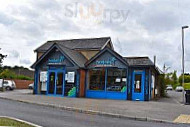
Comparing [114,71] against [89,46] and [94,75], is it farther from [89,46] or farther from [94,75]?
[89,46]

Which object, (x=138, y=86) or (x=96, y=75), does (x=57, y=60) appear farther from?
(x=138, y=86)

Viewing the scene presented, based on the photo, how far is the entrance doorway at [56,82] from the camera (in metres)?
25.6

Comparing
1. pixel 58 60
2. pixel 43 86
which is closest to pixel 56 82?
pixel 43 86

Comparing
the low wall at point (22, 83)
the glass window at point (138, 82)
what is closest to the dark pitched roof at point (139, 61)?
Result: the glass window at point (138, 82)

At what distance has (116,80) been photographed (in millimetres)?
24031

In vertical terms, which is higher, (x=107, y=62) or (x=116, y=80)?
(x=107, y=62)

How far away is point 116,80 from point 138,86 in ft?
6.59

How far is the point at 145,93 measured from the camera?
22.7m

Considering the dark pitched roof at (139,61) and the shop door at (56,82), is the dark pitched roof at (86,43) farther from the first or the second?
the dark pitched roof at (139,61)

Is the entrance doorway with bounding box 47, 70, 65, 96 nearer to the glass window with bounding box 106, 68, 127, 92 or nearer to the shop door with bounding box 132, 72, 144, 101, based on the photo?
the glass window with bounding box 106, 68, 127, 92

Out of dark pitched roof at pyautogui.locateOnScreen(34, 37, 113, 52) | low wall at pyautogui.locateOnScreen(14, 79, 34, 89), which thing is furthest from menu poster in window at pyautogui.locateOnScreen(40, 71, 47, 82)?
low wall at pyautogui.locateOnScreen(14, 79, 34, 89)

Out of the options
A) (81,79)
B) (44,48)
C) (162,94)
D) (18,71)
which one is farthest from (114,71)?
(18,71)

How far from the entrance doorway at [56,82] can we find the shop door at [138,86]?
655 centimetres

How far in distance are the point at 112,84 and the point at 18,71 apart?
4964 centimetres
